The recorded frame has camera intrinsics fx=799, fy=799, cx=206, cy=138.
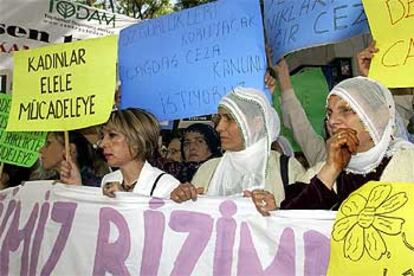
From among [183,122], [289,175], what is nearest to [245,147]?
[289,175]

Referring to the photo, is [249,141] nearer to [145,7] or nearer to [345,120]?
[345,120]

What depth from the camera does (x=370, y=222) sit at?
250cm

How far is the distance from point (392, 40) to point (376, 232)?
2.73 feet

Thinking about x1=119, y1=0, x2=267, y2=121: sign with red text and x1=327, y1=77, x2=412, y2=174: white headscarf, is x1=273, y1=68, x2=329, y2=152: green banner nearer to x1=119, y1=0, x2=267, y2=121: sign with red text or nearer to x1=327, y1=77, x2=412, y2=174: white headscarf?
x1=119, y1=0, x2=267, y2=121: sign with red text

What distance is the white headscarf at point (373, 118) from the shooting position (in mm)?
2832

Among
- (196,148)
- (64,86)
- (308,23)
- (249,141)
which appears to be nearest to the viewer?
(249,141)

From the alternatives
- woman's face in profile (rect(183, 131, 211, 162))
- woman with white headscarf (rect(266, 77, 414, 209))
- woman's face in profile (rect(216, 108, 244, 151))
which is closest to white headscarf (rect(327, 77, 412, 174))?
woman with white headscarf (rect(266, 77, 414, 209))

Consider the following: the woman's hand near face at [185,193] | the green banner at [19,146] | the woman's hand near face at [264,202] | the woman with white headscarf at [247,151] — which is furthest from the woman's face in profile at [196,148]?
the woman's hand near face at [264,202]

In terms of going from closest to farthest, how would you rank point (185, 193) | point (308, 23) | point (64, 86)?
point (185, 193), point (308, 23), point (64, 86)

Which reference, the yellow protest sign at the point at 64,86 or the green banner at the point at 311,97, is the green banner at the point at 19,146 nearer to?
the yellow protest sign at the point at 64,86

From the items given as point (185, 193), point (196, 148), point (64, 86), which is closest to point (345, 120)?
point (185, 193)

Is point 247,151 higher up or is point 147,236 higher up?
point 247,151

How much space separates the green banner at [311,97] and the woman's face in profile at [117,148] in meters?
1.00

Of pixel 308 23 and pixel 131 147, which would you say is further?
pixel 131 147
